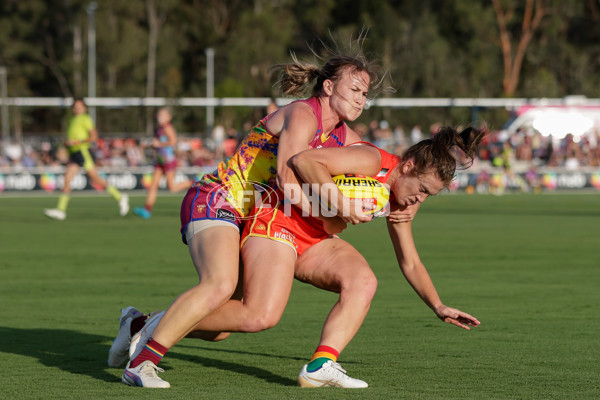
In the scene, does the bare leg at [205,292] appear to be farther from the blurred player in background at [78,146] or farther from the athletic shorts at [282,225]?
the blurred player in background at [78,146]

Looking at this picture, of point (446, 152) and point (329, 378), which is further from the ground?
point (446, 152)

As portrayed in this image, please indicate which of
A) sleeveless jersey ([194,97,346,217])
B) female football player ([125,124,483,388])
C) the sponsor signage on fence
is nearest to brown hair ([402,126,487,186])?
female football player ([125,124,483,388])

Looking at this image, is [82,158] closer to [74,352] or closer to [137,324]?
[74,352]

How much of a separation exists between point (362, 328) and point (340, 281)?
2024 millimetres

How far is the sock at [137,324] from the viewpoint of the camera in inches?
244

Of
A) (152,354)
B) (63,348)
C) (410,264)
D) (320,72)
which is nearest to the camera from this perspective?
(152,354)

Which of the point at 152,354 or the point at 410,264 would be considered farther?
the point at 410,264

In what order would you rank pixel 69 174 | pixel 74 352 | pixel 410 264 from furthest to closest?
1. pixel 69 174
2. pixel 74 352
3. pixel 410 264

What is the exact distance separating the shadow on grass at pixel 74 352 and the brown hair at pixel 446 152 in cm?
145

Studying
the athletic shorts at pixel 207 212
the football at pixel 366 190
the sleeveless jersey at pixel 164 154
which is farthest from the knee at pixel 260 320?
the sleeveless jersey at pixel 164 154

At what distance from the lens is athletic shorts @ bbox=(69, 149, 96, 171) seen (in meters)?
19.3

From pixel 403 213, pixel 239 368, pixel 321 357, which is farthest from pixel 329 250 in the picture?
pixel 239 368

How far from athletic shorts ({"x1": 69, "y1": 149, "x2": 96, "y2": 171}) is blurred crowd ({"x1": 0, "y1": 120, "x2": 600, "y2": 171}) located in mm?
16948

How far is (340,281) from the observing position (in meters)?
5.81
